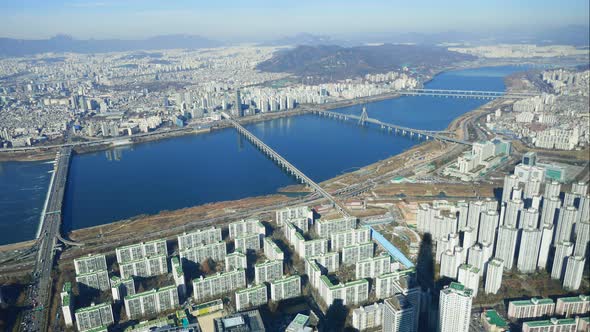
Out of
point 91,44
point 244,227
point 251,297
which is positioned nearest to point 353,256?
point 251,297

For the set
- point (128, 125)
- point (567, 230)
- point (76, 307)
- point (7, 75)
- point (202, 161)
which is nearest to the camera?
point (76, 307)

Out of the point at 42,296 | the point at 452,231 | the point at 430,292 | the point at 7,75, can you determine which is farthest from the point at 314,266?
the point at 7,75

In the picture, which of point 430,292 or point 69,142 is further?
point 69,142

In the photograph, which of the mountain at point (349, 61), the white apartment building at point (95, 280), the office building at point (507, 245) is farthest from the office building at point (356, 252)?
the mountain at point (349, 61)

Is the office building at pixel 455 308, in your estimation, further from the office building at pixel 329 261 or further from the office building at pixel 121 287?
the office building at pixel 121 287

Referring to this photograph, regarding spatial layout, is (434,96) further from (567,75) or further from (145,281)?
(145,281)
